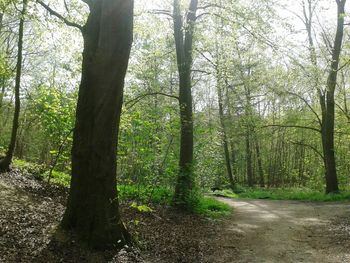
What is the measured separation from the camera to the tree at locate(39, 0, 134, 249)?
6.56 meters

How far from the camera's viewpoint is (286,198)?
67.9ft

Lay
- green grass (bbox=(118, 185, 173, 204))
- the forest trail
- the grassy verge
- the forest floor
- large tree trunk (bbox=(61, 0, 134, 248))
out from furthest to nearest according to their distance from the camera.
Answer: the grassy verge → green grass (bbox=(118, 185, 173, 204)) → the forest trail → large tree trunk (bbox=(61, 0, 134, 248)) → the forest floor

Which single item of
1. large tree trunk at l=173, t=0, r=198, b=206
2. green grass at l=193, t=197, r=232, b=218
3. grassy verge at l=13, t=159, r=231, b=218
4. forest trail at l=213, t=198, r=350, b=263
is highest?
large tree trunk at l=173, t=0, r=198, b=206

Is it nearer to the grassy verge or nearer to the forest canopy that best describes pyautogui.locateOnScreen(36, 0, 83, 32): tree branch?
the forest canopy

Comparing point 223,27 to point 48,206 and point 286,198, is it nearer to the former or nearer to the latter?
point 48,206

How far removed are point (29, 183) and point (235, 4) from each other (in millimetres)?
8721

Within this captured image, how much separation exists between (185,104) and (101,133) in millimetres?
6271

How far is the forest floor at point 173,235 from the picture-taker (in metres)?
6.08

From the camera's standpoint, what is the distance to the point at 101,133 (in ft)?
22.0

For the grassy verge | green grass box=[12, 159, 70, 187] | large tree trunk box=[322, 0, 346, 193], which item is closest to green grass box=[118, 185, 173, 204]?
the grassy verge

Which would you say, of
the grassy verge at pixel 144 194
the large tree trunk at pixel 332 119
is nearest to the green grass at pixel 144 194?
the grassy verge at pixel 144 194

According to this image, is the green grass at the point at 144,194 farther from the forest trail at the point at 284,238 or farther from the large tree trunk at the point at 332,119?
the large tree trunk at the point at 332,119

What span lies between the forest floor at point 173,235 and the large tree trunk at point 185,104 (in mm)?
867

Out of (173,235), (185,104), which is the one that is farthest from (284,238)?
(185,104)
